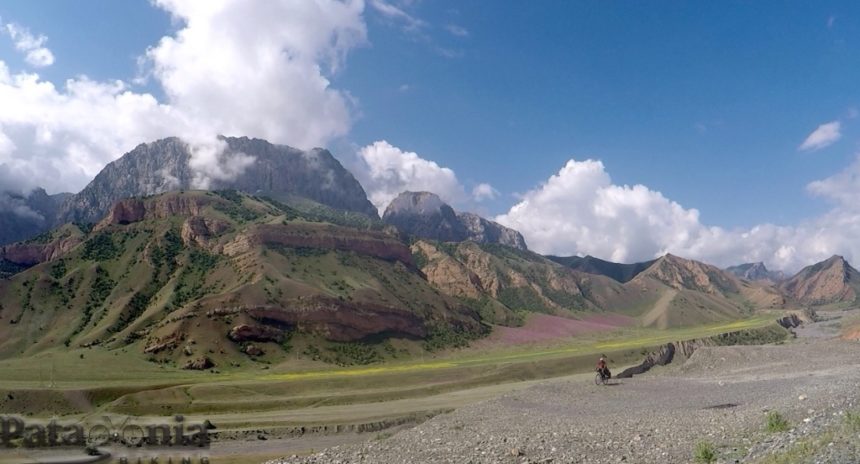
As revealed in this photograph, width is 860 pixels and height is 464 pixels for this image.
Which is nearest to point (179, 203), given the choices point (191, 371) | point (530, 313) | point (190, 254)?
point (190, 254)

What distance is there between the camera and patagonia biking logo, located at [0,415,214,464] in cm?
3692

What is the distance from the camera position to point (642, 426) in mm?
25906

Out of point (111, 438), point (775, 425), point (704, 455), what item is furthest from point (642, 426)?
point (111, 438)

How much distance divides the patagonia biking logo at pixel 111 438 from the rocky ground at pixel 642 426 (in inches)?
678

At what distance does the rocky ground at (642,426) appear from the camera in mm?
17156

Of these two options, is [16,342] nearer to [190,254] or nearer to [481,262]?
[190,254]

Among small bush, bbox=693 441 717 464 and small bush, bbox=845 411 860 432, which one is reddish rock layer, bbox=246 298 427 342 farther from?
small bush, bbox=845 411 860 432

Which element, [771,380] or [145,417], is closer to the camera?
[771,380]

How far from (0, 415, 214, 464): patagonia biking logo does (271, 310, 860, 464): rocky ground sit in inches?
678

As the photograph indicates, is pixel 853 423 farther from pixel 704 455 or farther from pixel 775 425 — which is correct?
pixel 775 425

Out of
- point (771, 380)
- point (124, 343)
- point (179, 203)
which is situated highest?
point (179, 203)

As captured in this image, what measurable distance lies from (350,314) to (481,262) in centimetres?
9398

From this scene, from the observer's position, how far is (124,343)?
314 feet

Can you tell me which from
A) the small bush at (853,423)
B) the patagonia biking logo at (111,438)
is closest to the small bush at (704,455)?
the small bush at (853,423)
